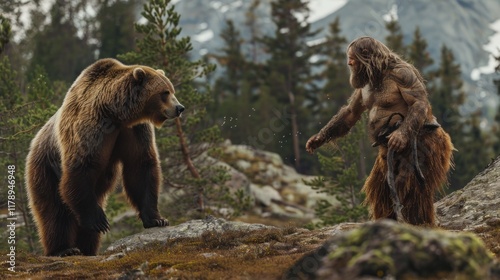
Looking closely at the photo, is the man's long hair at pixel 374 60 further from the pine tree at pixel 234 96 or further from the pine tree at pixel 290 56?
the pine tree at pixel 290 56

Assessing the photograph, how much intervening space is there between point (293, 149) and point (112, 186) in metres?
32.2

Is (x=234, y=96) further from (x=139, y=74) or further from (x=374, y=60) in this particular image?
(x=374, y=60)

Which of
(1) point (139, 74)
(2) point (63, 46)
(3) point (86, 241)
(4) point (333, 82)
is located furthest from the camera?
(2) point (63, 46)

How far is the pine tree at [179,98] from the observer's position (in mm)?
18266

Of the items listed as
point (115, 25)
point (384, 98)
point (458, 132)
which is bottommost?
point (458, 132)

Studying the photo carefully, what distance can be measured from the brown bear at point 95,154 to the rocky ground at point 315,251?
2.54ft

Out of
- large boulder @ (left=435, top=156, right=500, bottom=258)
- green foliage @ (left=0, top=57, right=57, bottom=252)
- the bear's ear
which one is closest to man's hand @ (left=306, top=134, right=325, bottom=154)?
large boulder @ (left=435, top=156, right=500, bottom=258)

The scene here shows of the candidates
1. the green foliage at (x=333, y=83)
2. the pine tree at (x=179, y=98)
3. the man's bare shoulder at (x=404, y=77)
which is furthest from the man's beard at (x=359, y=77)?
the green foliage at (x=333, y=83)

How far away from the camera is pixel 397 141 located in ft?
21.8

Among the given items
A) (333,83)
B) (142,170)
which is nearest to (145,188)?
(142,170)

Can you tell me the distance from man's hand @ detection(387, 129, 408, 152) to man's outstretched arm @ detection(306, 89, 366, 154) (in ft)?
4.19

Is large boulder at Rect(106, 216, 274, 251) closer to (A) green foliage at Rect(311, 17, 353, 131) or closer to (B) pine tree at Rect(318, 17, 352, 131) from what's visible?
(B) pine tree at Rect(318, 17, 352, 131)

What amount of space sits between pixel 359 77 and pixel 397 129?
93 cm

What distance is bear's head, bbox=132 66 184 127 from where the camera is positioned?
9.06m
